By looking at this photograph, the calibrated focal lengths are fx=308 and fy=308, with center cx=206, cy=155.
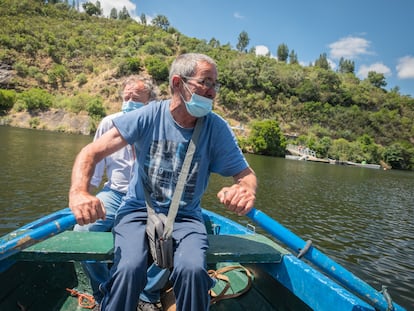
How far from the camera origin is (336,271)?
2199 millimetres

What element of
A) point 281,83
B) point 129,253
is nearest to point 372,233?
point 129,253

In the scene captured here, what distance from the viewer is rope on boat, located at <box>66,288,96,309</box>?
2991 millimetres

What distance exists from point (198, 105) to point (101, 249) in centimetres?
130

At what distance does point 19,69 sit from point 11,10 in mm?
49104

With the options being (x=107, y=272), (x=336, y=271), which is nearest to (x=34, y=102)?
(x=107, y=272)

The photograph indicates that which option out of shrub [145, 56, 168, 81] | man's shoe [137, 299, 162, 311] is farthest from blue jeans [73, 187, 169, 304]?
shrub [145, 56, 168, 81]

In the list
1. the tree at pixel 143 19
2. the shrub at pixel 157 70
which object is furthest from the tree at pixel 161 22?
the shrub at pixel 157 70

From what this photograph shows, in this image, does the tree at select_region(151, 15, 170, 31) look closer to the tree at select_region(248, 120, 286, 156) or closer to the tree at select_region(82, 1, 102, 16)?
the tree at select_region(82, 1, 102, 16)

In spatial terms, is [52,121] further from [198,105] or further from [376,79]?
[376,79]

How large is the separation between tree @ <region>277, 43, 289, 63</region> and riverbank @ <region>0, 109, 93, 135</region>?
114752 mm

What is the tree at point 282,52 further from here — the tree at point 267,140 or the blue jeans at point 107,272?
the blue jeans at point 107,272

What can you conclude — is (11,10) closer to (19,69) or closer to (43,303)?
(19,69)

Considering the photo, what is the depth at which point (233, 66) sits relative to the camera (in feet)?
293

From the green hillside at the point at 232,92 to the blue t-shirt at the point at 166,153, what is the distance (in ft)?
169
